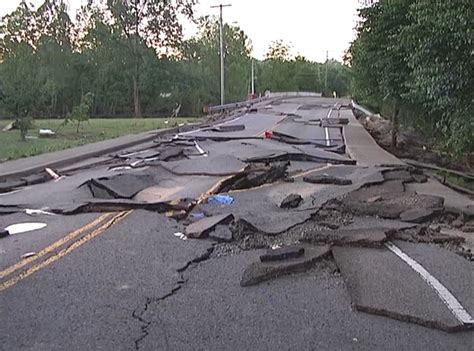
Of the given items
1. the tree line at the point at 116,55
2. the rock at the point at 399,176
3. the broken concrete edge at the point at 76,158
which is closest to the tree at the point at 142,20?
the tree line at the point at 116,55

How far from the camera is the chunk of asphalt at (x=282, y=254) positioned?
23.1 ft

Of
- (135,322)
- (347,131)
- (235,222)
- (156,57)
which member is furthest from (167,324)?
(156,57)

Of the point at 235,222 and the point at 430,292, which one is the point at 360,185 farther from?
the point at 430,292

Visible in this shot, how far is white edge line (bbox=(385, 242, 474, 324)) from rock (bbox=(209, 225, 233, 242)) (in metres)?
2.01

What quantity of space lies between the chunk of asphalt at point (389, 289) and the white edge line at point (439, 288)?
0.16 ft

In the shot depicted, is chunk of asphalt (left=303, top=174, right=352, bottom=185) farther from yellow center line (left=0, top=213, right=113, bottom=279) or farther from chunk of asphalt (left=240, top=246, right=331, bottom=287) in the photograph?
chunk of asphalt (left=240, top=246, right=331, bottom=287)

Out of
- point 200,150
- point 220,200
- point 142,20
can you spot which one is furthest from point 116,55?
point 220,200

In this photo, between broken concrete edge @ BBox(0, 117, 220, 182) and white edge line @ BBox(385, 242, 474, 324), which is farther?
broken concrete edge @ BBox(0, 117, 220, 182)

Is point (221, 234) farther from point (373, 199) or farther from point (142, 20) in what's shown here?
point (142, 20)

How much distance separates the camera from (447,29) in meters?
10.5

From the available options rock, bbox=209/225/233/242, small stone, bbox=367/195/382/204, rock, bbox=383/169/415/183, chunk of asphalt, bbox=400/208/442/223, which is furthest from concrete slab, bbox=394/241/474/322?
rock, bbox=383/169/415/183

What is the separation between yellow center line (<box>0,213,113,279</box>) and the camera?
676cm

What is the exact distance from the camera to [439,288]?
6188 millimetres

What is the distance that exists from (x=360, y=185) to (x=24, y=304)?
27.9 feet
